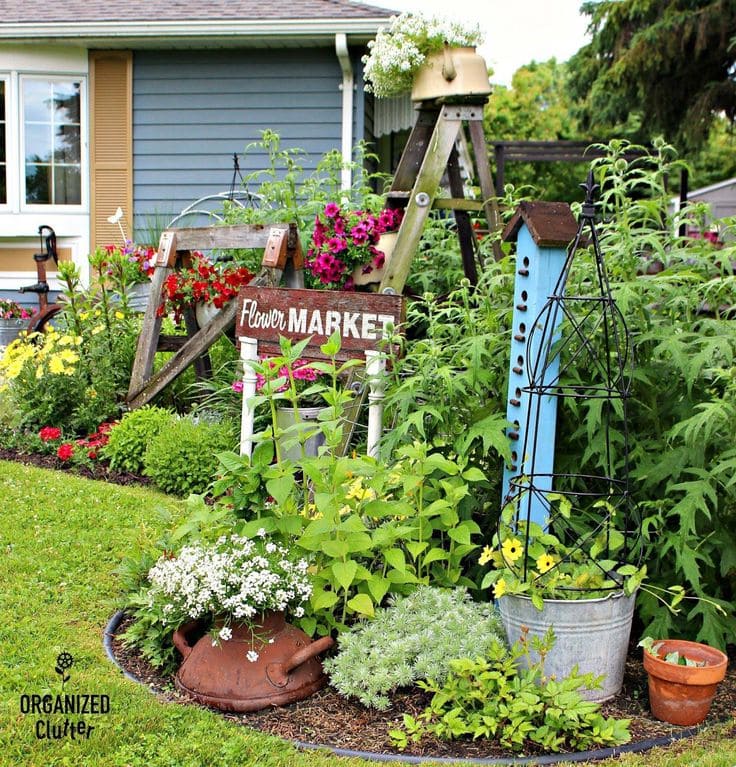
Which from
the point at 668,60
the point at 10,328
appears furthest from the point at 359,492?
the point at 668,60

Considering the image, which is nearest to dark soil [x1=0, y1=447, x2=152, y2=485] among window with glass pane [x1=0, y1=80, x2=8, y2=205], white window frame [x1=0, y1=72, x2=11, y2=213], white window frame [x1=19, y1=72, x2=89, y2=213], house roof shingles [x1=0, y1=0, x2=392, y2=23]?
white window frame [x1=19, y1=72, x2=89, y2=213]

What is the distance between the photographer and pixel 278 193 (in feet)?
23.6

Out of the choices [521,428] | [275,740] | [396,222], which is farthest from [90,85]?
[275,740]

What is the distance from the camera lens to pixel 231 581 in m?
3.10

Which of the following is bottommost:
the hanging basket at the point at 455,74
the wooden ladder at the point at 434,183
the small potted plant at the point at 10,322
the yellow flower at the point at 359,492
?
the yellow flower at the point at 359,492

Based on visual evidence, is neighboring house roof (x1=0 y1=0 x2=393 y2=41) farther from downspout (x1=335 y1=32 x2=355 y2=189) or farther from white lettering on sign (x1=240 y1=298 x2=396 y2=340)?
white lettering on sign (x1=240 y1=298 x2=396 y2=340)

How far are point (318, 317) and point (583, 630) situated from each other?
2.17 m

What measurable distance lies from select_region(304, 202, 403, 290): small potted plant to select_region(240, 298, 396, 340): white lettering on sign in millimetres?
1500

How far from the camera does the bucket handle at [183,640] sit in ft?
10.6

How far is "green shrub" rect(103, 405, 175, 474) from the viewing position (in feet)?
19.6

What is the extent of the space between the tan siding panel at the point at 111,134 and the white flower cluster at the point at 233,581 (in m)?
7.62

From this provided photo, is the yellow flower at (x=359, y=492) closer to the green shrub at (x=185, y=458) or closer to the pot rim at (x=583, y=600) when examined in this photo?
the pot rim at (x=583, y=600)

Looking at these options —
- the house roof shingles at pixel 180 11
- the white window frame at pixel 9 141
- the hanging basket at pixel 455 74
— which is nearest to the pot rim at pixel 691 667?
the hanging basket at pixel 455 74

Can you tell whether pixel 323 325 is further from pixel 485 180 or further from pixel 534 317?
pixel 485 180
